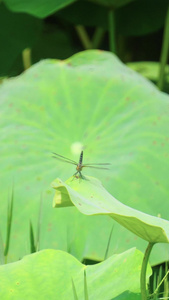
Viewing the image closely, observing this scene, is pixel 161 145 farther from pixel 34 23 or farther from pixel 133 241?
pixel 34 23

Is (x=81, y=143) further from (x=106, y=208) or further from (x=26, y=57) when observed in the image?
(x=26, y=57)

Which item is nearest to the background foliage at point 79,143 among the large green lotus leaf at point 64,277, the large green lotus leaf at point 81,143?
the large green lotus leaf at point 81,143

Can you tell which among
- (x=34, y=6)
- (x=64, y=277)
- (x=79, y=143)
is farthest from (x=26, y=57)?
(x=64, y=277)

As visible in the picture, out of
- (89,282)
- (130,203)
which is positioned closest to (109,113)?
(130,203)

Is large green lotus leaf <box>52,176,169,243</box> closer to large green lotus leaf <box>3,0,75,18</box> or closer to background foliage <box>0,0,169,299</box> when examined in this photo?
background foliage <box>0,0,169,299</box>

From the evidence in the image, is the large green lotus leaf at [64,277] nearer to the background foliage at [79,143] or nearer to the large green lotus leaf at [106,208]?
the large green lotus leaf at [106,208]

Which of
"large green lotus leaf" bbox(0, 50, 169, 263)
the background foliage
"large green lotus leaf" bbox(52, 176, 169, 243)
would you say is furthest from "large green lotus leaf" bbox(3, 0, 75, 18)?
"large green lotus leaf" bbox(52, 176, 169, 243)
